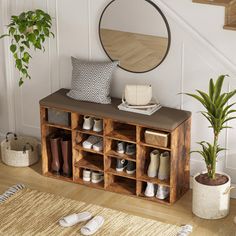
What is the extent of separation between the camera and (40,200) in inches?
217

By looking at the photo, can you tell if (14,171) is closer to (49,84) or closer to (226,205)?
(49,84)

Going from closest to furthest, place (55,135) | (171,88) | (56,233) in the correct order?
1. (56,233)
2. (171,88)
3. (55,135)

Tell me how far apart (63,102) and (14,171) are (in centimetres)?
81

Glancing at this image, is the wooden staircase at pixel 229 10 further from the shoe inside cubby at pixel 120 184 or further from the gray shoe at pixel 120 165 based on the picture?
the shoe inside cubby at pixel 120 184

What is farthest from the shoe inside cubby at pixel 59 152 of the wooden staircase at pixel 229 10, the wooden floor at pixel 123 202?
the wooden staircase at pixel 229 10

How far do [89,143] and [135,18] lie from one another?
3.51 ft

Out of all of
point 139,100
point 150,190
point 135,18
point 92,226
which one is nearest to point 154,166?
point 150,190

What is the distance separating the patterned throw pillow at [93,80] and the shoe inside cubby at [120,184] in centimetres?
63

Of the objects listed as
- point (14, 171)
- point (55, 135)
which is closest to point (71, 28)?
point (55, 135)

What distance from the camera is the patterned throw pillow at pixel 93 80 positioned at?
219 inches

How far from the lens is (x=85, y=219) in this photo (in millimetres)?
5188

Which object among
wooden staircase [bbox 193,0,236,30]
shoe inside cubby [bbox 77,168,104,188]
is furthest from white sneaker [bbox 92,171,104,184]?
wooden staircase [bbox 193,0,236,30]

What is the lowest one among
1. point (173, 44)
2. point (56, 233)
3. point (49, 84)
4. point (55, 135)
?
point (56, 233)

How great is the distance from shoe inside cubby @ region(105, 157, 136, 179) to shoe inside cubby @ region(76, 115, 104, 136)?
0.24m
